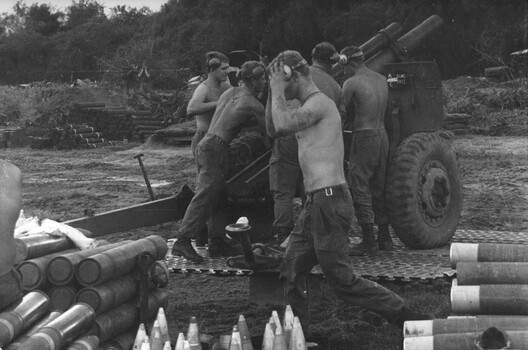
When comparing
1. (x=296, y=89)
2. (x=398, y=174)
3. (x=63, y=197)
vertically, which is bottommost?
(x=63, y=197)

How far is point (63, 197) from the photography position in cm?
1759

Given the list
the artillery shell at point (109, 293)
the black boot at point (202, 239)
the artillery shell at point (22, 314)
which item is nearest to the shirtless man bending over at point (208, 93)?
the black boot at point (202, 239)

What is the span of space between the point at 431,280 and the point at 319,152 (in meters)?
1.83

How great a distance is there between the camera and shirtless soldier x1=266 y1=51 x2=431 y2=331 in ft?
24.8

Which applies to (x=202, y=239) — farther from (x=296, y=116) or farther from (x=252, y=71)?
(x=296, y=116)

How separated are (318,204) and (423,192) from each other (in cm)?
291

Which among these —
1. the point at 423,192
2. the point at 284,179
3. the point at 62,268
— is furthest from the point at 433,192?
the point at 62,268

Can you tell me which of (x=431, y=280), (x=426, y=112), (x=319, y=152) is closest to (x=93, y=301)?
(x=319, y=152)

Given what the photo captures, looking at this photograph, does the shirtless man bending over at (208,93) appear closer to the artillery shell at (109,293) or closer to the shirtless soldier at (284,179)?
the shirtless soldier at (284,179)

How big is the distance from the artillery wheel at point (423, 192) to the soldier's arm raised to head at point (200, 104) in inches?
77.4

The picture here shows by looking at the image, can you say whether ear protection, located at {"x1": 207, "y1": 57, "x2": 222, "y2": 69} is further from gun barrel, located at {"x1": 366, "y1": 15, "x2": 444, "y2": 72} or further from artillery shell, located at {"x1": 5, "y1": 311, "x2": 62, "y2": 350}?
artillery shell, located at {"x1": 5, "y1": 311, "x2": 62, "y2": 350}

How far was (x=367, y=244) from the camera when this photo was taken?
991 cm

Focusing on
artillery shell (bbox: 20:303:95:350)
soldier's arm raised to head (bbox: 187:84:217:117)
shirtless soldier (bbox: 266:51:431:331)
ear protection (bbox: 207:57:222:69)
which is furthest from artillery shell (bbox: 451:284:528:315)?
ear protection (bbox: 207:57:222:69)

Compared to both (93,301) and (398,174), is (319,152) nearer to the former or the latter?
(93,301)
